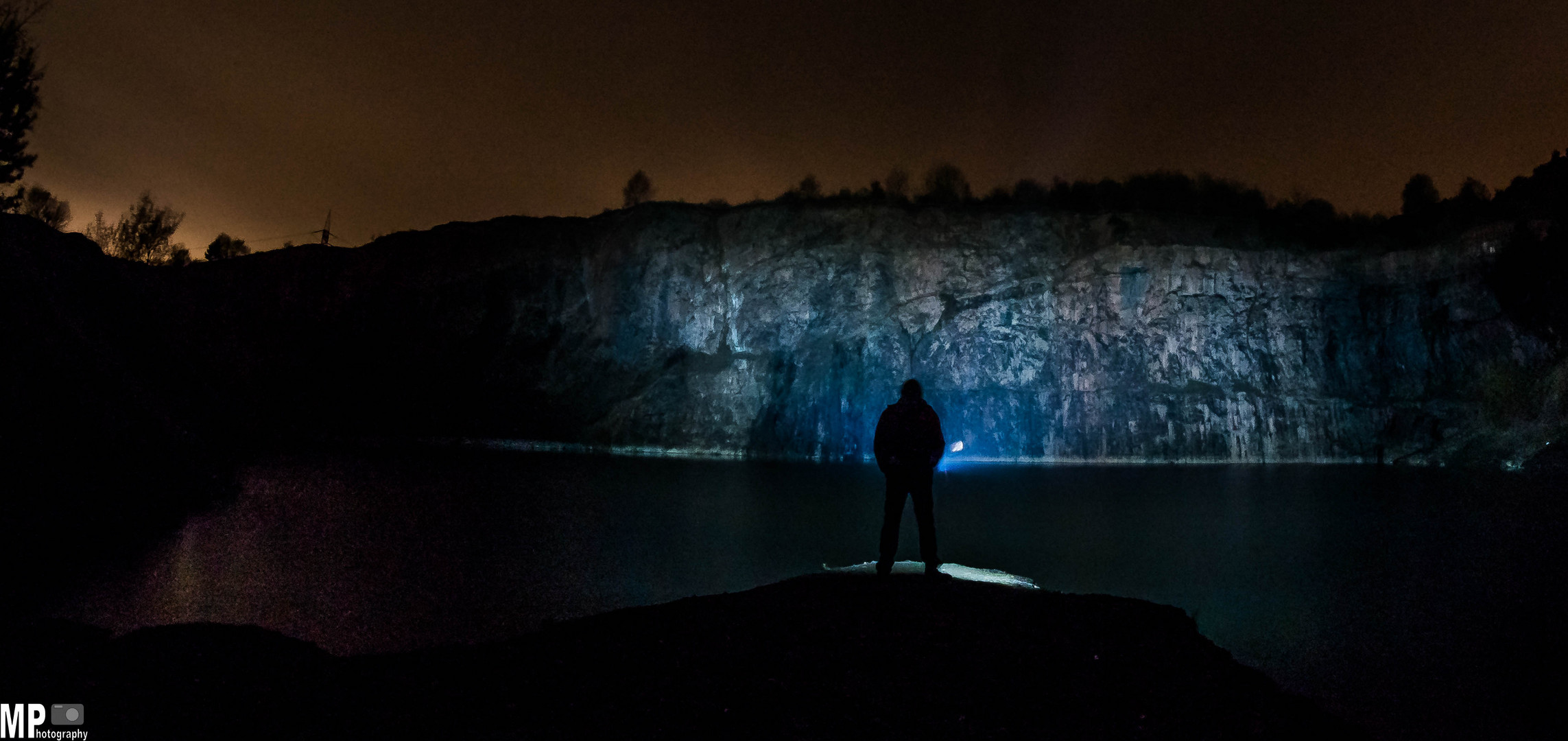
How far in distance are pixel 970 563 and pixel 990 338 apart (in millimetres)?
34280

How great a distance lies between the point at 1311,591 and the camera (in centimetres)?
845

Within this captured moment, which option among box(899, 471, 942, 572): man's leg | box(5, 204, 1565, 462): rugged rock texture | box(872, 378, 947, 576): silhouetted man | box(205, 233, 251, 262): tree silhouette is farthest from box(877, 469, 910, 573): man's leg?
box(205, 233, 251, 262): tree silhouette

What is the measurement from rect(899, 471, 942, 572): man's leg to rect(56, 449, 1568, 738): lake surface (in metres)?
2.14

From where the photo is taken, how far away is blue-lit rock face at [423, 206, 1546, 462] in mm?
39969

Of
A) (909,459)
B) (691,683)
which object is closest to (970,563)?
(909,459)

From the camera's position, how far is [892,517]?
754 cm

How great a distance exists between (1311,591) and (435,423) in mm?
45305

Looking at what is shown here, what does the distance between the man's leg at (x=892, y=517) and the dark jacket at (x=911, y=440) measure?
0.50ft

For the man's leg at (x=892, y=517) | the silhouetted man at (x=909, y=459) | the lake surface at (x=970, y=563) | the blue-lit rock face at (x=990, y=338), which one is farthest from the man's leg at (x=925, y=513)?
the blue-lit rock face at (x=990, y=338)

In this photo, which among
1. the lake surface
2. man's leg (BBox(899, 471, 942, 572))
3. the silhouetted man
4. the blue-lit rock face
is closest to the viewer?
the lake surface

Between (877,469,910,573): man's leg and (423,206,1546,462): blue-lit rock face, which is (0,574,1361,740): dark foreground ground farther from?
(423,206,1546,462): blue-lit rock face

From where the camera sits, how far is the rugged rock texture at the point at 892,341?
40.0 metres

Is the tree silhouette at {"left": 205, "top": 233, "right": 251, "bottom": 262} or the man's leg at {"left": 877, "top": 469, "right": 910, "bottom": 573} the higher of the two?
the tree silhouette at {"left": 205, "top": 233, "right": 251, "bottom": 262}

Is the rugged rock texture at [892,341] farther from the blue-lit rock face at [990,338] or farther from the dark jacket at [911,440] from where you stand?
the dark jacket at [911,440]
